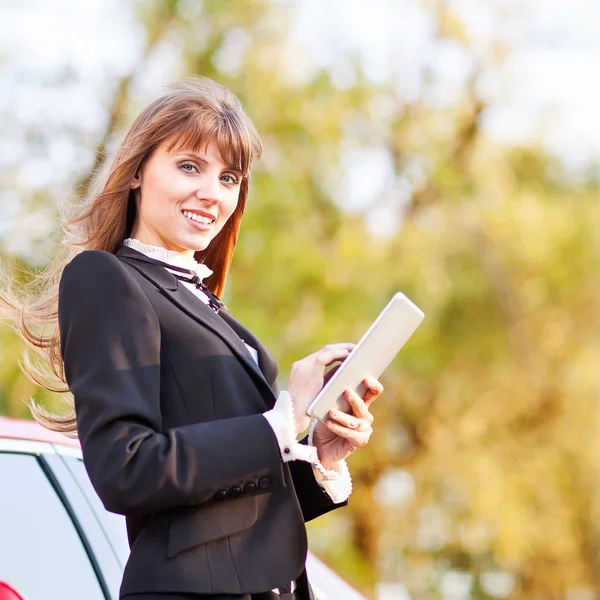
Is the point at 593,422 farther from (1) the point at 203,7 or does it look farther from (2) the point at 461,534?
(1) the point at 203,7

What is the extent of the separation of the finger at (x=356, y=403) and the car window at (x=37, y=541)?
31.4 inches

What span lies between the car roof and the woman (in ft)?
1.52

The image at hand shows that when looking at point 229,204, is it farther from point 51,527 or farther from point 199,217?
point 51,527

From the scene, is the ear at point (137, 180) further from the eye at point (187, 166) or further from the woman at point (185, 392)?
the eye at point (187, 166)

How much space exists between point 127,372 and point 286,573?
0.42 m

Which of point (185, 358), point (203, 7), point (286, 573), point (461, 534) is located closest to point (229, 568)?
point (286, 573)

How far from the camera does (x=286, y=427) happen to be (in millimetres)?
1559

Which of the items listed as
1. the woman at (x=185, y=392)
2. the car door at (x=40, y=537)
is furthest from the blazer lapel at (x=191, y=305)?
the car door at (x=40, y=537)

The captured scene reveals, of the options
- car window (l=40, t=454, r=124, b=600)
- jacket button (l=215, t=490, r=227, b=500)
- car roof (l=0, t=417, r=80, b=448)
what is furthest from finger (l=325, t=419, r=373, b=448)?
car roof (l=0, t=417, r=80, b=448)

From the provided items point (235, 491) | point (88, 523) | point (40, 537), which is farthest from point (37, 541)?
point (235, 491)

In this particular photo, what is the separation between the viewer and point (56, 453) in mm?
2268

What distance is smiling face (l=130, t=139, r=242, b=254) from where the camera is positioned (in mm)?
1742

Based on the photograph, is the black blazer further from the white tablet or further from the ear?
the ear

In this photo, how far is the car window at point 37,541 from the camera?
79.0 inches
